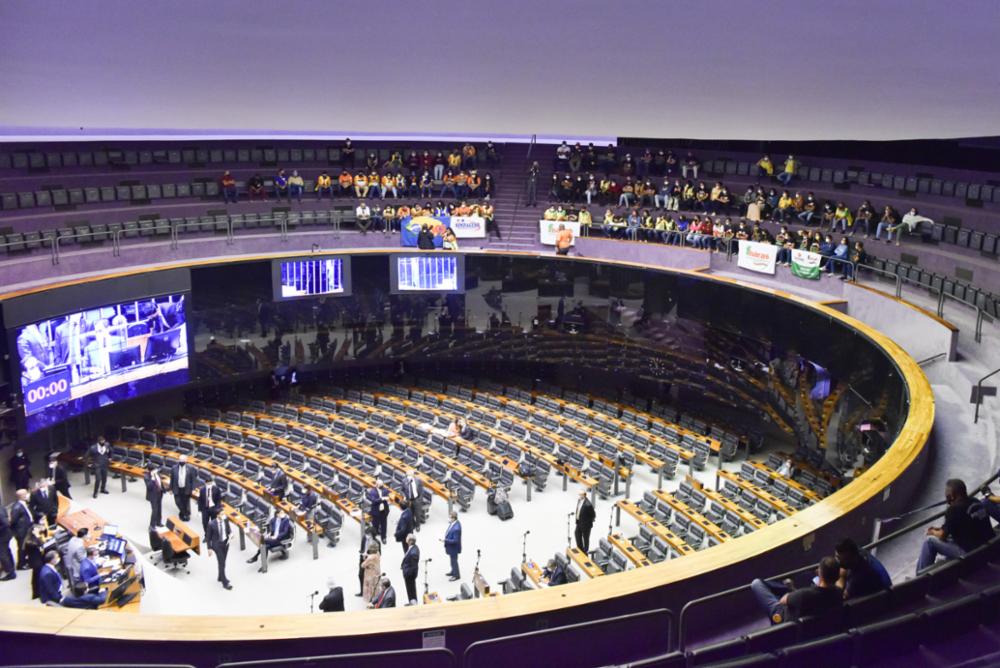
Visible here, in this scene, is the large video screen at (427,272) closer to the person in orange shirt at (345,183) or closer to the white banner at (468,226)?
the white banner at (468,226)

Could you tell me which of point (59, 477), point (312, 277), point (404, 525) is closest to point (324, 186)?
point (312, 277)

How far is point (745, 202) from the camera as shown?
23156mm

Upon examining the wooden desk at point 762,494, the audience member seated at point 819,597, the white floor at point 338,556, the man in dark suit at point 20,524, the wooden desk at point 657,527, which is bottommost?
the white floor at point 338,556

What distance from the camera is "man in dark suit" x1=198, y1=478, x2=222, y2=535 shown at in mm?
16438

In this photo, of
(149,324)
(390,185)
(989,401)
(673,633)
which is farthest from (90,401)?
(989,401)

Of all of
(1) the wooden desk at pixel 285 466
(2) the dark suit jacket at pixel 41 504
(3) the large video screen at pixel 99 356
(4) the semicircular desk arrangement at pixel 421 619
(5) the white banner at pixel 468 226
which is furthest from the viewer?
(5) the white banner at pixel 468 226

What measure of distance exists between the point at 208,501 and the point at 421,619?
11294 millimetres

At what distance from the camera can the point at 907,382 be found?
1231 cm

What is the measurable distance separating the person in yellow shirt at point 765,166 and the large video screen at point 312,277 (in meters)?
11.4

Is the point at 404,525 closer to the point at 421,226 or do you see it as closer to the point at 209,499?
the point at 209,499

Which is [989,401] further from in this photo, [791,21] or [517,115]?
[517,115]

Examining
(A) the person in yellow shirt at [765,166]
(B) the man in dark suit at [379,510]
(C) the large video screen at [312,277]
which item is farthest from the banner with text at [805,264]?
(C) the large video screen at [312,277]

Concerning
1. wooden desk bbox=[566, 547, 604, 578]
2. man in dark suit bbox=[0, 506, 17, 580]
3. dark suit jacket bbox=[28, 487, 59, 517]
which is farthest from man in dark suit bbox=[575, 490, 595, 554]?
Result: dark suit jacket bbox=[28, 487, 59, 517]

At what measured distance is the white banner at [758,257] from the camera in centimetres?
2027
